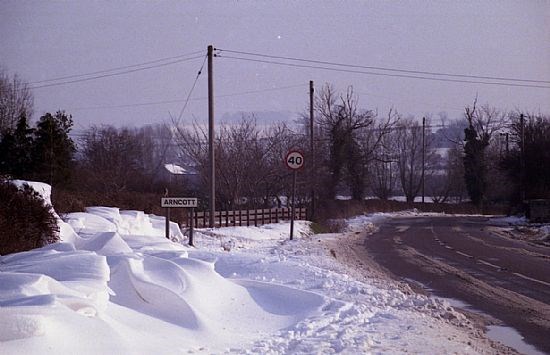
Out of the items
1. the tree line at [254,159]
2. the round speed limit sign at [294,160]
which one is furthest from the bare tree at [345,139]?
the round speed limit sign at [294,160]

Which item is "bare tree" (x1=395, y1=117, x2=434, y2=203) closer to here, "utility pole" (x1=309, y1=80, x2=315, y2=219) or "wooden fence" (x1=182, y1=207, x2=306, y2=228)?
"utility pole" (x1=309, y1=80, x2=315, y2=219)

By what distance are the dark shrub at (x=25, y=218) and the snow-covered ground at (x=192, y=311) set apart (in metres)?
1.30

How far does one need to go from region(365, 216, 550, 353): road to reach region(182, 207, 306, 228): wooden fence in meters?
5.88

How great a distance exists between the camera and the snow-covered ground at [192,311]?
5.59m

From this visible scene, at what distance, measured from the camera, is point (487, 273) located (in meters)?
14.9

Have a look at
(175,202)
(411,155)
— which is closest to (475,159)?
(411,155)

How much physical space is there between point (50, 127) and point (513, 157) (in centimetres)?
3818

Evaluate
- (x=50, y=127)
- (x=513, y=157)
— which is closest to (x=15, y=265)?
(x=50, y=127)

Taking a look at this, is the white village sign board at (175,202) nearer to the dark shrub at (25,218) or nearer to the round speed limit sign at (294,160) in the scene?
the dark shrub at (25,218)

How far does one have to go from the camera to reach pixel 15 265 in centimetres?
831

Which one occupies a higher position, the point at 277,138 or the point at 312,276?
the point at 277,138

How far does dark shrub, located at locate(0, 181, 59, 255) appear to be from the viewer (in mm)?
11445

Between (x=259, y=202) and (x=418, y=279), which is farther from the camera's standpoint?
(x=259, y=202)

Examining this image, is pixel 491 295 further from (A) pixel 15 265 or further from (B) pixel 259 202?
(B) pixel 259 202
